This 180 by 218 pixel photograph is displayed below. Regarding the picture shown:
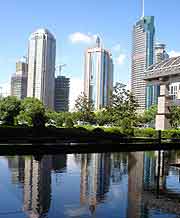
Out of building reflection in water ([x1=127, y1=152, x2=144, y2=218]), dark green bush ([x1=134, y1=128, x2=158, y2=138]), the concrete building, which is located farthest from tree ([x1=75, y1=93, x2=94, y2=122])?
building reflection in water ([x1=127, y1=152, x2=144, y2=218])

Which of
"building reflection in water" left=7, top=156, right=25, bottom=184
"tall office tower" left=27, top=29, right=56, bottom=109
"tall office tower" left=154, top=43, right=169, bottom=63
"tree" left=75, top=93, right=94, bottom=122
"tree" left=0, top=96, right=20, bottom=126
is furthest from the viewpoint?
"tall office tower" left=154, top=43, right=169, bottom=63

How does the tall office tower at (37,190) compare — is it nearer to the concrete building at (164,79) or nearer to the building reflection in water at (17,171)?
the building reflection in water at (17,171)

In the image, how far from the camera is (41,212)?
8023mm

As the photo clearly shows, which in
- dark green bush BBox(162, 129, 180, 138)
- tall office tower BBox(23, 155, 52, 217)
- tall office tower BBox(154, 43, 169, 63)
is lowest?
tall office tower BBox(23, 155, 52, 217)

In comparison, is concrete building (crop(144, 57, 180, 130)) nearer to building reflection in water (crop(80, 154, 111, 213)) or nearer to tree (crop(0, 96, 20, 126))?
tree (crop(0, 96, 20, 126))

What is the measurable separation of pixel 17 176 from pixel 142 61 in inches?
6980

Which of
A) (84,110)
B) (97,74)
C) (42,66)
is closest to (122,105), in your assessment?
(84,110)

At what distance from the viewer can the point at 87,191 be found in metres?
10.8

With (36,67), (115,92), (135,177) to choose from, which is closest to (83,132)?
(115,92)

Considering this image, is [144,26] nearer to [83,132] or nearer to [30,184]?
[83,132]

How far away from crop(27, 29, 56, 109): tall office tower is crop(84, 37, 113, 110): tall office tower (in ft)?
48.9

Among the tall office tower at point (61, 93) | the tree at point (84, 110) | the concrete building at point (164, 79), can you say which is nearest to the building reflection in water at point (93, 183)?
the concrete building at point (164, 79)

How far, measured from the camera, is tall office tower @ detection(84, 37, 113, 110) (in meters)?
141

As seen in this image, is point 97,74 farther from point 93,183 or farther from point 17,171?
point 93,183
